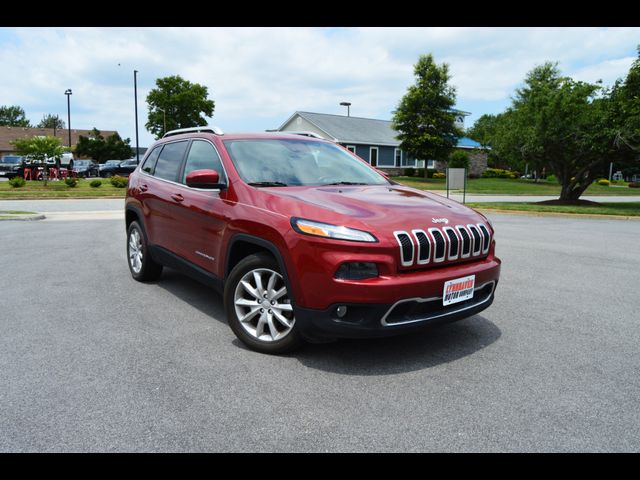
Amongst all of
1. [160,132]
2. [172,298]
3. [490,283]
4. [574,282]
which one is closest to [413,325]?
[490,283]

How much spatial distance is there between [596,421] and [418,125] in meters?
42.0

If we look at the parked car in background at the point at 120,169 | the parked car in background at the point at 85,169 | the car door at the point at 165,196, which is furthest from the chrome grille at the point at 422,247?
the parked car in background at the point at 85,169

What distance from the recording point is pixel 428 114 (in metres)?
42.7

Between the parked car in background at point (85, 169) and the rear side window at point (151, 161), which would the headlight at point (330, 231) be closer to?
the rear side window at point (151, 161)

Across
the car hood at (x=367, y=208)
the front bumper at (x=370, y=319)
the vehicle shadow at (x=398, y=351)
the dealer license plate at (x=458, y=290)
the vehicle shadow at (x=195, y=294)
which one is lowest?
the vehicle shadow at (x=195, y=294)

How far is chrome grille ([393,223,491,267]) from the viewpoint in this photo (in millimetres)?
3557

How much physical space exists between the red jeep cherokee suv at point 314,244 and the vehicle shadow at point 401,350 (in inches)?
10.8

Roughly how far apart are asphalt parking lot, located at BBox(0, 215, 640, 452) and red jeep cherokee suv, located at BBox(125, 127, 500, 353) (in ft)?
1.26

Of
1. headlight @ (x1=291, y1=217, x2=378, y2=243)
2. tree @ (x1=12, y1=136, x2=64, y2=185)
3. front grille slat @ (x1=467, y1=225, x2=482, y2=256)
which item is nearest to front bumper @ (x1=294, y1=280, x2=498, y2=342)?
headlight @ (x1=291, y1=217, x2=378, y2=243)

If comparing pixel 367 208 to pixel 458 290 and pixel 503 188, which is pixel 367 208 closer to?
pixel 458 290

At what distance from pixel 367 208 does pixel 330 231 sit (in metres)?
0.45

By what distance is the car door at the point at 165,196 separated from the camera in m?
5.37

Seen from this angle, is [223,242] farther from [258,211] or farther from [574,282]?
[574,282]

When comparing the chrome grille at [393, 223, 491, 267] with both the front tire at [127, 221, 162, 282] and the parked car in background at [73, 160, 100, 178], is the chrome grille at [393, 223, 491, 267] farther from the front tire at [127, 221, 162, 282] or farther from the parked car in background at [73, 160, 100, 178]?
the parked car in background at [73, 160, 100, 178]
